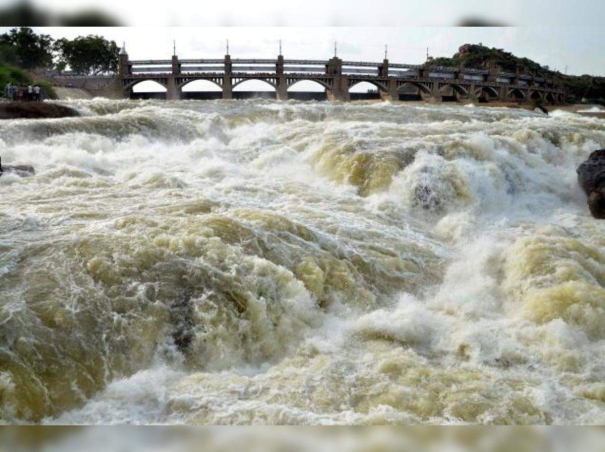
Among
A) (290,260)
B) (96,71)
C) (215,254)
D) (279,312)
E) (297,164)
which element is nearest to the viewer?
(279,312)

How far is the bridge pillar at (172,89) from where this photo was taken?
40219 millimetres

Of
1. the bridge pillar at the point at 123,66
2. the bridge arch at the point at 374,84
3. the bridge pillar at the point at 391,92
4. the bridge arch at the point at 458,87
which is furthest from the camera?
the bridge arch at the point at 458,87

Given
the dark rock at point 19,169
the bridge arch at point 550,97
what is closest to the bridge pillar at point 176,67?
the bridge arch at point 550,97

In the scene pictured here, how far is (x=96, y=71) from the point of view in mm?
53250

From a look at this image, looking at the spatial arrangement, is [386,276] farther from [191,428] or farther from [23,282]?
[191,428]

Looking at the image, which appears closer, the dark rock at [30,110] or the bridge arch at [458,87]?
the dark rock at [30,110]

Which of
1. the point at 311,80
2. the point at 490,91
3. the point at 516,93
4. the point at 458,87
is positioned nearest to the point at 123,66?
the point at 311,80

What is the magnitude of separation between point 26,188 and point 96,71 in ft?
159

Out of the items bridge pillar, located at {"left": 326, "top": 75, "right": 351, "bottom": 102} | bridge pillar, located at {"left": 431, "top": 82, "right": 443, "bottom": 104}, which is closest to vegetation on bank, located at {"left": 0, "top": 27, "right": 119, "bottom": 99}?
bridge pillar, located at {"left": 326, "top": 75, "right": 351, "bottom": 102}

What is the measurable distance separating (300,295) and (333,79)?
3825cm

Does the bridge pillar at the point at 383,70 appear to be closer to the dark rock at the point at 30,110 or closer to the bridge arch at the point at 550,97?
the bridge arch at the point at 550,97

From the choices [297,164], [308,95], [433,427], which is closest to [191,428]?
[433,427]

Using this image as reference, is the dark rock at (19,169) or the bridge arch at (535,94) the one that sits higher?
the bridge arch at (535,94)

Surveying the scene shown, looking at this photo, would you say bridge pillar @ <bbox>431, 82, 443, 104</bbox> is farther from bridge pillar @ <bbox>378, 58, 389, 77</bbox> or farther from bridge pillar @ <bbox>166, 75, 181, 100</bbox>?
bridge pillar @ <bbox>166, 75, 181, 100</bbox>
